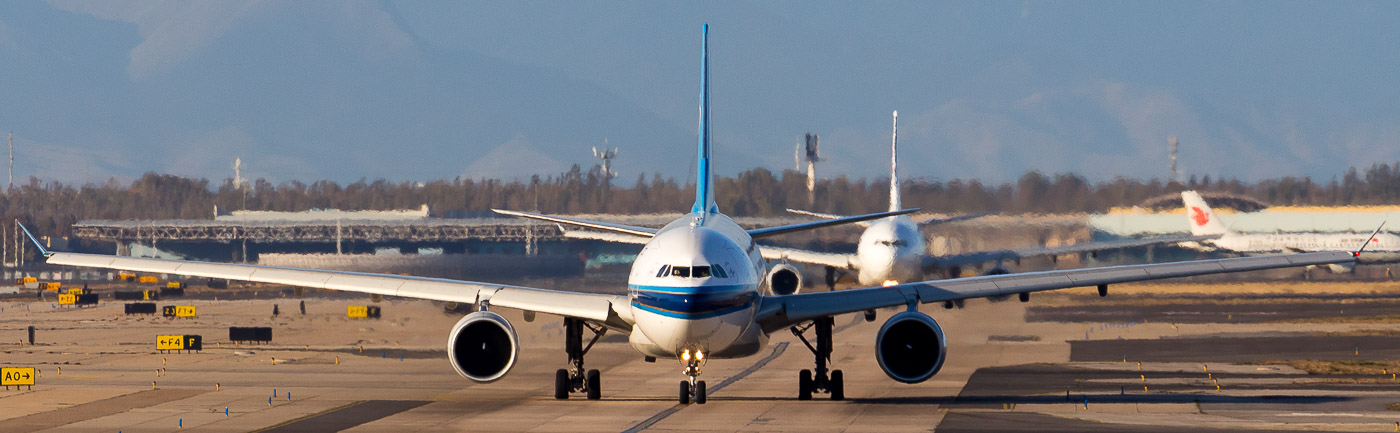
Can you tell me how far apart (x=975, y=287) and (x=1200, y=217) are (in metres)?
46.7

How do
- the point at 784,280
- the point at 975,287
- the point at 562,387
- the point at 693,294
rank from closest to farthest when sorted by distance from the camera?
the point at 693,294, the point at 975,287, the point at 562,387, the point at 784,280

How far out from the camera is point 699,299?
26375 millimetres

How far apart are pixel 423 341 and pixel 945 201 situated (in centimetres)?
3317

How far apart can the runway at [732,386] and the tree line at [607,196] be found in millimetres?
18857

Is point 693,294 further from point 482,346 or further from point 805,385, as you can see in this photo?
point 805,385

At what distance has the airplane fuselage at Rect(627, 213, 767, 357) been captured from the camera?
86.9 feet

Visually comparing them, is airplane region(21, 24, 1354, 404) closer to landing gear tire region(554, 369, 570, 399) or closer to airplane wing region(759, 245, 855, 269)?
landing gear tire region(554, 369, 570, 399)

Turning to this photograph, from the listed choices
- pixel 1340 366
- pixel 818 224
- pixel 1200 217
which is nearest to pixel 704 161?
pixel 818 224

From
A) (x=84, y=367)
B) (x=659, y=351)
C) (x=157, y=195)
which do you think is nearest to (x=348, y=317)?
(x=84, y=367)

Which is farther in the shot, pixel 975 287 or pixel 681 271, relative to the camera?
pixel 975 287

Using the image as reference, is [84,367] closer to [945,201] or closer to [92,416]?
[92,416]

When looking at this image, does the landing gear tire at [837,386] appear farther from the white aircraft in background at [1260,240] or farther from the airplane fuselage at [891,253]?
the white aircraft in background at [1260,240]

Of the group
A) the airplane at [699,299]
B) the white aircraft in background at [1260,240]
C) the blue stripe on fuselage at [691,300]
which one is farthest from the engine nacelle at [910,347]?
the white aircraft in background at [1260,240]

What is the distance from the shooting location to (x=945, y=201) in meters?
75.2
